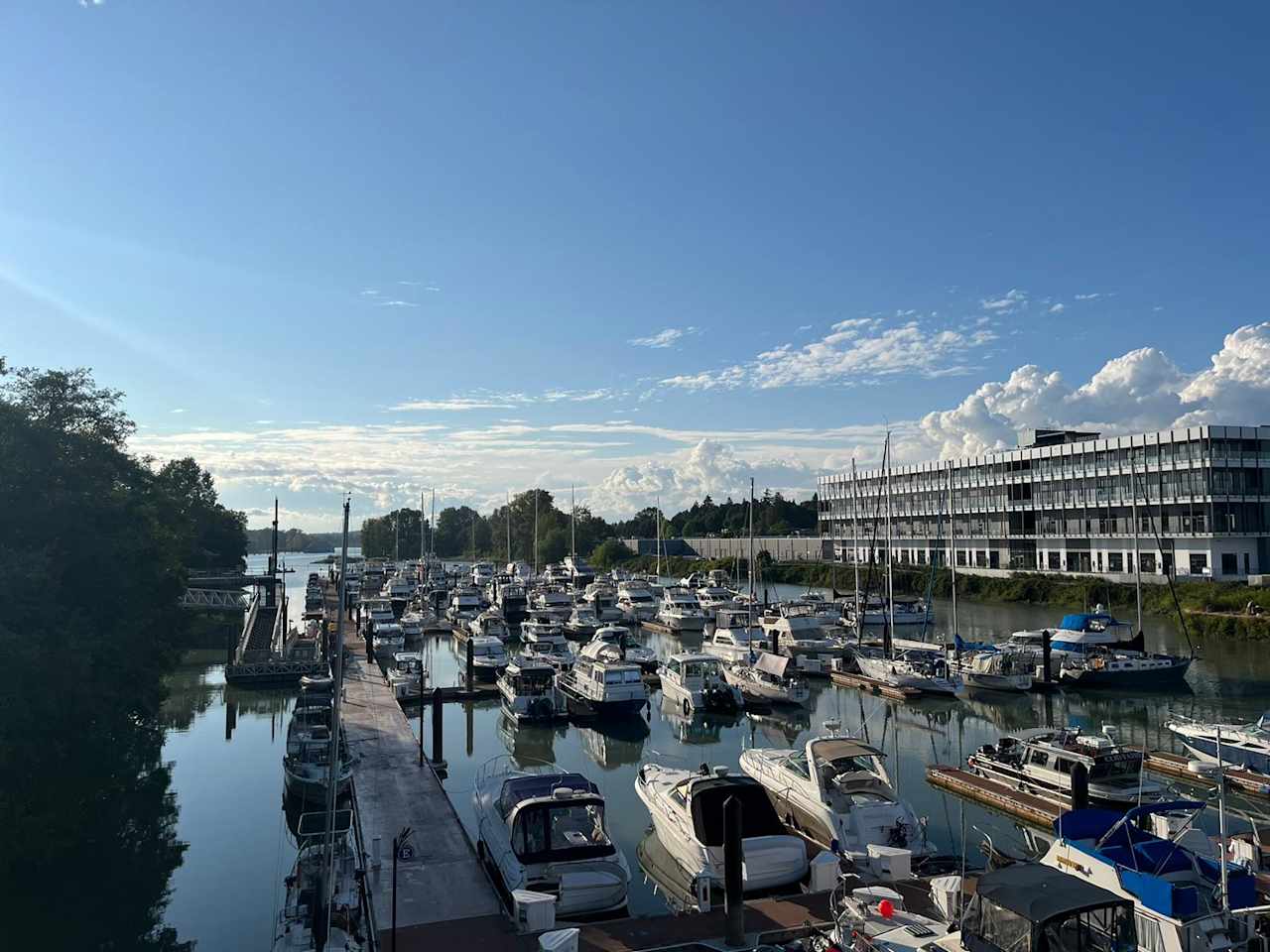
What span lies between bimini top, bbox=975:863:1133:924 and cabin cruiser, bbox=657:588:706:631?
52927mm

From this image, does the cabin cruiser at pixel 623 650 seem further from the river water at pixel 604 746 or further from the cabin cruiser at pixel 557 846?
the cabin cruiser at pixel 557 846

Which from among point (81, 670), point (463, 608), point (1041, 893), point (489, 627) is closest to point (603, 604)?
point (463, 608)

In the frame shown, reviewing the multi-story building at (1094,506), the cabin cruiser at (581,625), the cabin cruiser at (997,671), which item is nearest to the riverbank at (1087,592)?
the multi-story building at (1094,506)

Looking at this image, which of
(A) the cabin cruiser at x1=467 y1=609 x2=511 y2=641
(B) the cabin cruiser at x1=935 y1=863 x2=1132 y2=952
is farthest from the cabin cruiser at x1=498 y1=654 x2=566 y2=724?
(B) the cabin cruiser at x1=935 y1=863 x2=1132 y2=952

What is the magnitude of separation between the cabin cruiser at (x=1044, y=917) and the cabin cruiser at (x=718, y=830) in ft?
18.3

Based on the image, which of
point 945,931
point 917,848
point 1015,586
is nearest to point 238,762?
point 917,848

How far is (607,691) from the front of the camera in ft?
123

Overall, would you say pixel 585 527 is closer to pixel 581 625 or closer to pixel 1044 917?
pixel 581 625

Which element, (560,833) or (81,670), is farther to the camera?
(81,670)

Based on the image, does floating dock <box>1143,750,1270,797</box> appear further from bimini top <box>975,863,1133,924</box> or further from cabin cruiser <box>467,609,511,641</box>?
cabin cruiser <box>467,609,511,641</box>

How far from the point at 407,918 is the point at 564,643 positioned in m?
34.0

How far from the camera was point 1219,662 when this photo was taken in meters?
49.3

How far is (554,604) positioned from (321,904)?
55822 mm

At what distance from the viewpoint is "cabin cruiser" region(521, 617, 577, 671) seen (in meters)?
44.3
